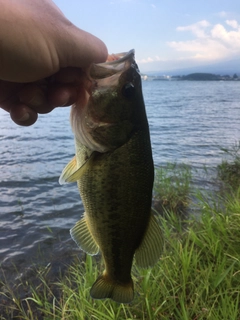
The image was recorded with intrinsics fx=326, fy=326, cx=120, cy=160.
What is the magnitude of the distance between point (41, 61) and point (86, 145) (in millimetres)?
578

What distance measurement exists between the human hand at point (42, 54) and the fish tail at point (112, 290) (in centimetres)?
134

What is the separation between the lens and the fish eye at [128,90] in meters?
2.10

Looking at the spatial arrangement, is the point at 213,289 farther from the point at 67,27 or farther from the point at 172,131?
the point at 172,131

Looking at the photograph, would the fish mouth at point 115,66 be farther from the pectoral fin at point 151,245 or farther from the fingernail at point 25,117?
the pectoral fin at point 151,245

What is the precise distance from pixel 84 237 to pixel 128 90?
1.13m

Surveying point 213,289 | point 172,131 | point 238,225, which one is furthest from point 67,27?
point 172,131

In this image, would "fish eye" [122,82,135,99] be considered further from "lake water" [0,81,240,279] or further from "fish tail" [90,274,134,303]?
"lake water" [0,81,240,279]

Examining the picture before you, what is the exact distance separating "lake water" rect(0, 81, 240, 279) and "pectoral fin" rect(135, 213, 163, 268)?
3996 mm

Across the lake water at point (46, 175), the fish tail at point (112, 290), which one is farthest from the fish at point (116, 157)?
the lake water at point (46, 175)

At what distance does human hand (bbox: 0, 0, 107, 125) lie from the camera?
167 cm

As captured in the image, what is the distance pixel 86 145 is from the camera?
6.91 ft

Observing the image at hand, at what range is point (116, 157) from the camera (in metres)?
2.13

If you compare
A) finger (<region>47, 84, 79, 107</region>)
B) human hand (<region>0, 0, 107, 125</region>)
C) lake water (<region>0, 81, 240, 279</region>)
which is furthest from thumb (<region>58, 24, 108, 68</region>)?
lake water (<region>0, 81, 240, 279</region>)

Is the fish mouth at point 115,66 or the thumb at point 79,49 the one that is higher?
the thumb at point 79,49
